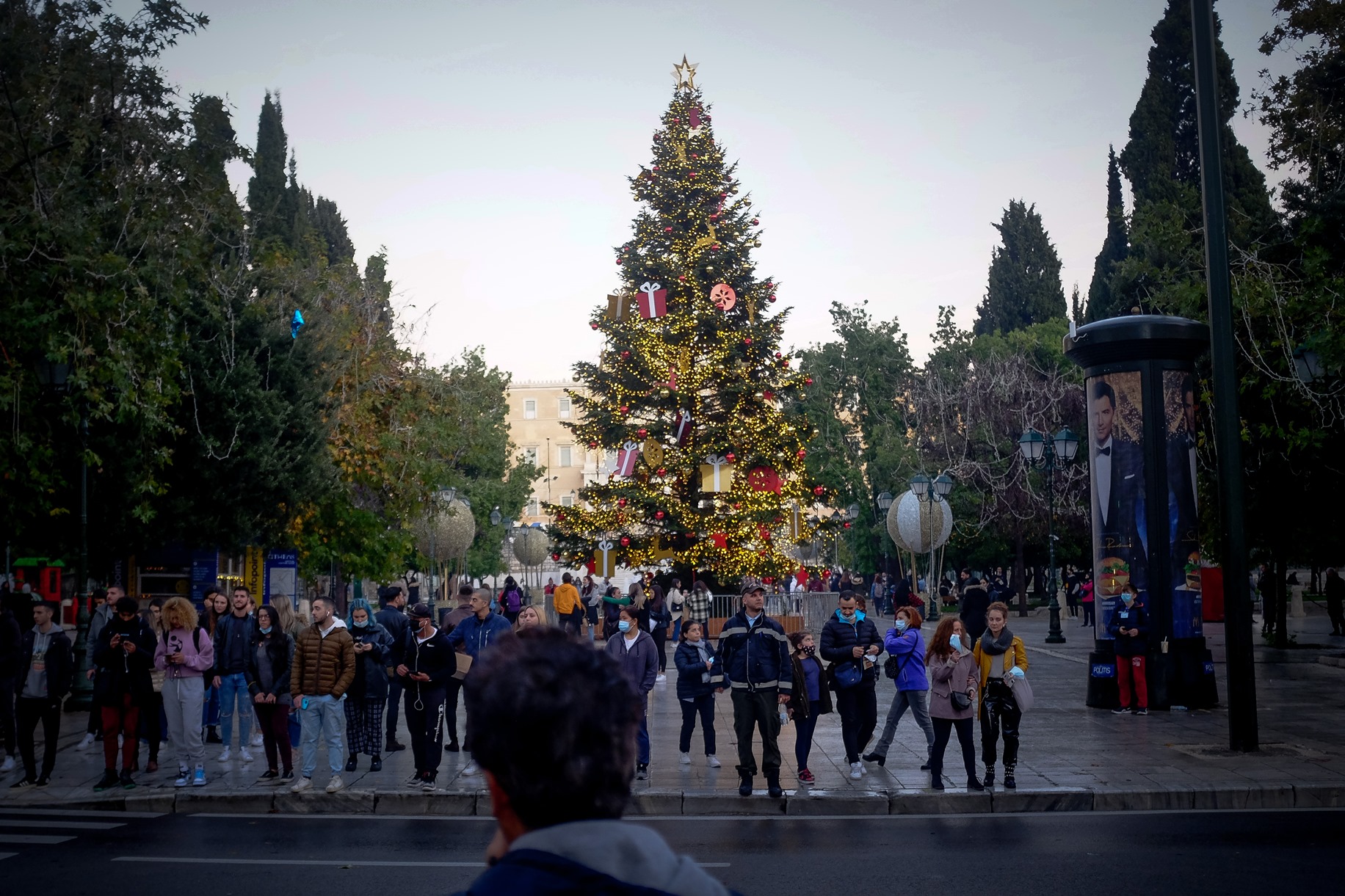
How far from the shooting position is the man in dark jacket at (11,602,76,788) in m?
12.2

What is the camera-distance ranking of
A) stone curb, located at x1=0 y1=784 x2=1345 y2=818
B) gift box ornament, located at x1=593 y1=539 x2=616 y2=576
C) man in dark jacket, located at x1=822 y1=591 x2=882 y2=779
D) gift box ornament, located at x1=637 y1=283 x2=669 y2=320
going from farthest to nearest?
gift box ornament, located at x1=593 y1=539 x2=616 y2=576, gift box ornament, located at x1=637 y1=283 x2=669 y2=320, man in dark jacket, located at x1=822 y1=591 x2=882 y2=779, stone curb, located at x1=0 y1=784 x2=1345 y2=818

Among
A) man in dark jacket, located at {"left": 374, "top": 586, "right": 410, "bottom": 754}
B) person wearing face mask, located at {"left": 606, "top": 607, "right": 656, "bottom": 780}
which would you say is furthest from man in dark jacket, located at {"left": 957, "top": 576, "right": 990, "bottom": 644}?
man in dark jacket, located at {"left": 374, "top": 586, "right": 410, "bottom": 754}

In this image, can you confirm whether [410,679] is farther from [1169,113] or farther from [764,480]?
[1169,113]

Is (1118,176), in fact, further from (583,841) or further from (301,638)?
(583,841)

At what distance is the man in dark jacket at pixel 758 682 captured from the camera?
37.5ft

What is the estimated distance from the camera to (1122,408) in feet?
56.6

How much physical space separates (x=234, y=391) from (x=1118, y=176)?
47.5 metres

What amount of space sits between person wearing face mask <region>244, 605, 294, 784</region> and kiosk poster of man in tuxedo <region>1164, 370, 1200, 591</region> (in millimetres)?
11667

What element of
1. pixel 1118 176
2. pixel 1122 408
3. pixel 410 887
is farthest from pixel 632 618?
pixel 1118 176

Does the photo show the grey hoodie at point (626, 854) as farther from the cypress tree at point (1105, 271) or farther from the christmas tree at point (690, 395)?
the cypress tree at point (1105, 271)

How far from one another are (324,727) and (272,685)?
721 mm

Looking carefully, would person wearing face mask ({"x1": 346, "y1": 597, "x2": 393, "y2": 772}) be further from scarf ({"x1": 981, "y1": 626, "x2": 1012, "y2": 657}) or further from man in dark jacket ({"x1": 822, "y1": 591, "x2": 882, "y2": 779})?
scarf ({"x1": 981, "y1": 626, "x2": 1012, "y2": 657})

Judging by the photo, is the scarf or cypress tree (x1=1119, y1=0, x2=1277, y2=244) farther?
cypress tree (x1=1119, y1=0, x2=1277, y2=244)

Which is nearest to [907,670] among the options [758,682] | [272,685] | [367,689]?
[758,682]
